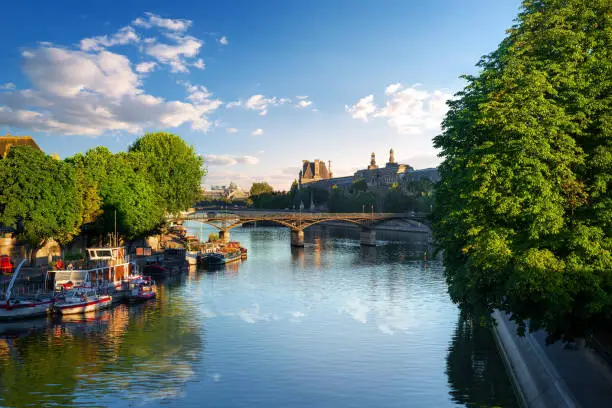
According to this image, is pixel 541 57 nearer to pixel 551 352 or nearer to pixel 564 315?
pixel 564 315

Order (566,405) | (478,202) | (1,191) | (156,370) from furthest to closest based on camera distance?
(1,191), (156,370), (478,202), (566,405)

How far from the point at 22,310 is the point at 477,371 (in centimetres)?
3360

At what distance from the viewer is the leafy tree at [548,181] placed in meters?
22.1

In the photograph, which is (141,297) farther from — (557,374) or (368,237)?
(368,237)

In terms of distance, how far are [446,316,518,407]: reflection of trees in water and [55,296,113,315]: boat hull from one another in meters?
29.6

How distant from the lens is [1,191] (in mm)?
58031

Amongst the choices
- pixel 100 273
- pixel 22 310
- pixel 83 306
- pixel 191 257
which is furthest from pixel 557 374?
pixel 191 257

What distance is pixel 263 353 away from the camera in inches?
1373

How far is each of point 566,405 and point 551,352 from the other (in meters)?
7.89

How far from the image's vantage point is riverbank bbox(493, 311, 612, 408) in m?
22.8

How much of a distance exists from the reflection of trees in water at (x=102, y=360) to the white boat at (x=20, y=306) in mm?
2134

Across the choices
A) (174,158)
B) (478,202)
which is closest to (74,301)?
(478,202)

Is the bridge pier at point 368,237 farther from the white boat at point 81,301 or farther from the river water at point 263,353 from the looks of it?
the white boat at point 81,301

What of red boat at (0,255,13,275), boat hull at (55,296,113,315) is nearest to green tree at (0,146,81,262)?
red boat at (0,255,13,275)
